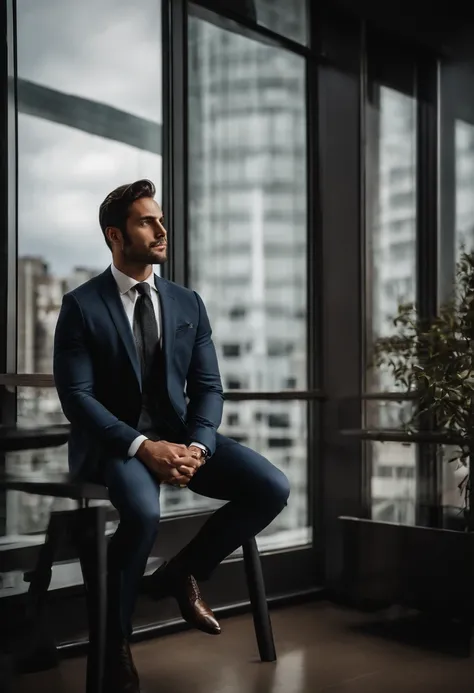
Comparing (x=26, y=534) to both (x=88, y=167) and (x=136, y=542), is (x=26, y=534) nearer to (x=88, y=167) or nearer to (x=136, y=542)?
(x=136, y=542)

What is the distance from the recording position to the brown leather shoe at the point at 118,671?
2662mm

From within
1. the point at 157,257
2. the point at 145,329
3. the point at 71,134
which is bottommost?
the point at 145,329

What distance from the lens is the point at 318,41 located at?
4.27 m

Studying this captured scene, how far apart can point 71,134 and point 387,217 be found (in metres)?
1.71

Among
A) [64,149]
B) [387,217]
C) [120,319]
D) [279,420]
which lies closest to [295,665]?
[279,420]

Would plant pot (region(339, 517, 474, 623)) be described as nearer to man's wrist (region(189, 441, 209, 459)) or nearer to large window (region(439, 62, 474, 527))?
large window (region(439, 62, 474, 527))

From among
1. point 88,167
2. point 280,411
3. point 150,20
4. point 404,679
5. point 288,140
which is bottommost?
point 404,679

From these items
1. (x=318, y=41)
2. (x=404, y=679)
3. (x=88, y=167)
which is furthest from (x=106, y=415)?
(x=318, y=41)

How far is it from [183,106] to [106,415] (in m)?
1.54

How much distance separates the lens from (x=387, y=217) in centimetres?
440

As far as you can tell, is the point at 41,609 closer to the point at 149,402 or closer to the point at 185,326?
the point at 149,402

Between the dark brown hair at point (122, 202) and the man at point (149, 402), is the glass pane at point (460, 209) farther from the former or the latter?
the dark brown hair at point (122, 202)

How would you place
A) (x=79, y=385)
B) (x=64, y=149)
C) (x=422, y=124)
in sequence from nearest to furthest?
(x=79, y=385) → (x=64, y=149) → (x=422, y=124)

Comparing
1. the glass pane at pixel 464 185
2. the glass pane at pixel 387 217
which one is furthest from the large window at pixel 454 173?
the glass pane at pixel 387 217
